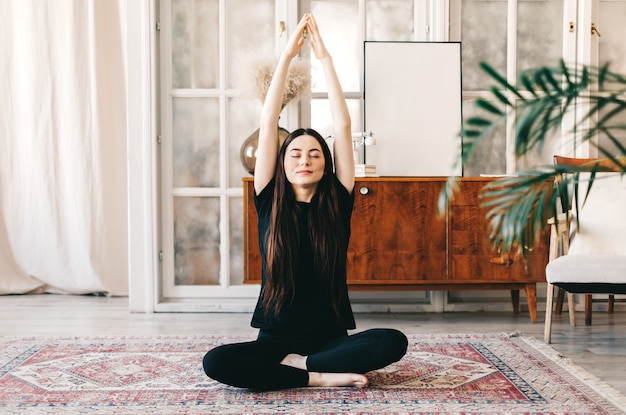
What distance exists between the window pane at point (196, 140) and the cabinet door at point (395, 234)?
920mm

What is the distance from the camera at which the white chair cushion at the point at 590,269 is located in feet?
9.81

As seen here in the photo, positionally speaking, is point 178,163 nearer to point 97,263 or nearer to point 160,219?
point 160,219

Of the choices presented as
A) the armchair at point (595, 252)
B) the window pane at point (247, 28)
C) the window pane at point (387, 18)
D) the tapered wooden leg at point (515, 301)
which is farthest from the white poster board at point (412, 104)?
the armchair at point (595, 252)

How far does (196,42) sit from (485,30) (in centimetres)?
164

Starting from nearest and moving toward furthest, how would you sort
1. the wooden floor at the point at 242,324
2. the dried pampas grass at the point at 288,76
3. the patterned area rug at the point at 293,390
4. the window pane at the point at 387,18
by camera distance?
the patterned area rug at the point at 293,390, the wooden floor at the point at 242,324, the dried pampas grass at the point at 288,76, the window pane at the point at 387,18

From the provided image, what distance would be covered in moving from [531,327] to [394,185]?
0.98 m

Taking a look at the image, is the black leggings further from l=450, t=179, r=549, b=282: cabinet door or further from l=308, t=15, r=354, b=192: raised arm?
l=450, t=179, r=549, b=282: cabinet door

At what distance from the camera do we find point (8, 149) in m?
4.80

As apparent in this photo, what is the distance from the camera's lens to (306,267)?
2.49m

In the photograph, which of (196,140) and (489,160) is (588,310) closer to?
(489,160)

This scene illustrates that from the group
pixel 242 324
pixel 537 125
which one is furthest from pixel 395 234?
pixel 537 125

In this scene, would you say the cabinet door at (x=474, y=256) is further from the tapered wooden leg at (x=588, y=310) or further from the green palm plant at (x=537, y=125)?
the green palm plant at (x=537, y=125)

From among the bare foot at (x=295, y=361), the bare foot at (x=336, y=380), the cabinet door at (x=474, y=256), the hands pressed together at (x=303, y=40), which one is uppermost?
the hands pressed together at (x=303, y=40)

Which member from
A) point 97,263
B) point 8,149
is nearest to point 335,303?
point 97,263
